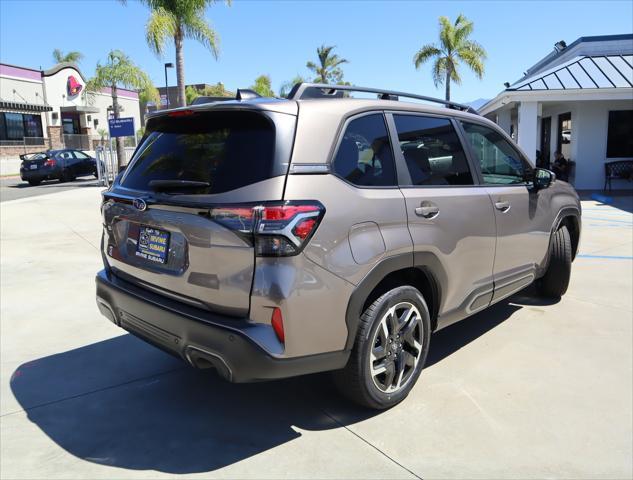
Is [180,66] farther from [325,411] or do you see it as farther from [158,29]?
[325,411]

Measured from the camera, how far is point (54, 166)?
893 inches

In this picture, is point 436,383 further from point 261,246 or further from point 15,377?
point 15,377

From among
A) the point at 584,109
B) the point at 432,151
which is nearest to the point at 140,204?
the point at 432,151

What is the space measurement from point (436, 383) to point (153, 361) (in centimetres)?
209

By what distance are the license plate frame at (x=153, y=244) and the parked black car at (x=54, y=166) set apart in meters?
21.9

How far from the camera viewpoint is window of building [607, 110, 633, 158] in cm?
1659

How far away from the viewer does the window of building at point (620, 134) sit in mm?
16594

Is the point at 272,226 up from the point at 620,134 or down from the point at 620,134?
→ down

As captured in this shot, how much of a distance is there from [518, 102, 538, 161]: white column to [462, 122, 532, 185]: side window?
11.7 metres

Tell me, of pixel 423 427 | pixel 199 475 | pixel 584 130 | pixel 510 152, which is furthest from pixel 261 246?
pixel 584 130

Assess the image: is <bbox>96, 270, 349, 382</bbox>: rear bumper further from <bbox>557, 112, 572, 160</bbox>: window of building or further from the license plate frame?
<bbox>557, 112, 572, 160</bbox>: window of building

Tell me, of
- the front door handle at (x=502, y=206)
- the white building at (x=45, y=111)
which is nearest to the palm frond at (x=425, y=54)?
the white building at (x=45, y=111)

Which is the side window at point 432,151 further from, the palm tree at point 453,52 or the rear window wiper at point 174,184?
the palm tree at point 453,52

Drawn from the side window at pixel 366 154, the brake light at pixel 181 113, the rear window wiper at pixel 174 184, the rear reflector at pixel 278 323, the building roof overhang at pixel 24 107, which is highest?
the building roof overhang at pixel 24 107
